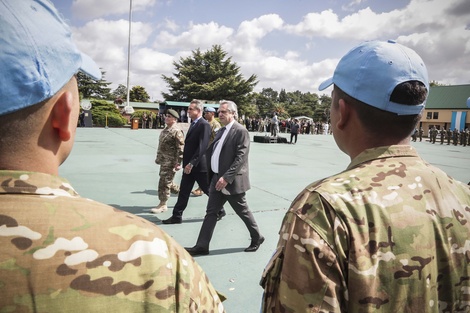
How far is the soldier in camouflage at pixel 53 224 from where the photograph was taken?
0.79 m

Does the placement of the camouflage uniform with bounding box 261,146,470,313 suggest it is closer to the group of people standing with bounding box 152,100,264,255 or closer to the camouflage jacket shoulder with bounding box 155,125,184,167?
the group of people standing with bounding box 152,100,264,255

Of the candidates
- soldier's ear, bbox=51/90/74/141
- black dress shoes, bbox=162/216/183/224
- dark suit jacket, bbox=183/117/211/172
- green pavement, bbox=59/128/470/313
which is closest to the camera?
soldier's ear, bbox=51/90/74/141

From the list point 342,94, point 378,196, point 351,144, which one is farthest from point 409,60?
point 378,196

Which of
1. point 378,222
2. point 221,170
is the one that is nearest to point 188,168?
point 221,170

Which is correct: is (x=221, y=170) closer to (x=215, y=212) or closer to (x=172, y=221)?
(x=215, y=212)

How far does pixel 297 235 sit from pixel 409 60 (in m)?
0.88

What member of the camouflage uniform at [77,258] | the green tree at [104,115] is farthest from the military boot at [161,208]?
the green tree at [104,115]

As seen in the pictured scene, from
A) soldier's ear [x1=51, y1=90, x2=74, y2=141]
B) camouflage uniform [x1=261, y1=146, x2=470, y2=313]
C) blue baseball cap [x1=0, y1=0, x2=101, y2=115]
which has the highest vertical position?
blue baseball cap [x1=0, y1=0, x2=101, y2=115]

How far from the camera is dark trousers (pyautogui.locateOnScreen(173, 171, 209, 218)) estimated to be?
5332mm

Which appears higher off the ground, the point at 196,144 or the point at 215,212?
the point at 196,144

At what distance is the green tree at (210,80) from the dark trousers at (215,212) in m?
49.5

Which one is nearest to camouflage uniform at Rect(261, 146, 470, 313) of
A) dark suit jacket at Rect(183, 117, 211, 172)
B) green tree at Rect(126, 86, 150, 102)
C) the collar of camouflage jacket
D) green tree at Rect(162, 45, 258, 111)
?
the collar of camouflage jacket

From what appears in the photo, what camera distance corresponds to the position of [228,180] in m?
4.21

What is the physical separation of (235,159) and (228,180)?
31 cm
